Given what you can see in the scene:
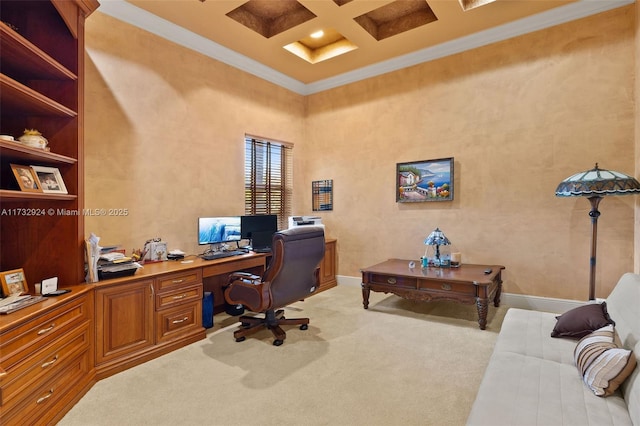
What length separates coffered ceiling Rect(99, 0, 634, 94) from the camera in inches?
144

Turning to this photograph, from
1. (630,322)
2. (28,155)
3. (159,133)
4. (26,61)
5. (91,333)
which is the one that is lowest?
(91,333)

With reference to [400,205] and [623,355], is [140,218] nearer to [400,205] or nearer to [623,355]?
[400,205]

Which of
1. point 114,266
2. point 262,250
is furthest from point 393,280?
point 114,266

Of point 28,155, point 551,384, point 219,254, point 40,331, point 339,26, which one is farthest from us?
point 339,26

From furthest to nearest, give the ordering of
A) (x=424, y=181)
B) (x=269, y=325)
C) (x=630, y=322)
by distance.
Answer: (x=424, y=181), (x=269, y=325), (x=630, y=322)

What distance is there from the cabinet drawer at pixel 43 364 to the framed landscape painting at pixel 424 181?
4117 millimetres

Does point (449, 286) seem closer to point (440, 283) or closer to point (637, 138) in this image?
point (440, 283)

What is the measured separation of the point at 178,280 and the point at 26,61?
200 cm

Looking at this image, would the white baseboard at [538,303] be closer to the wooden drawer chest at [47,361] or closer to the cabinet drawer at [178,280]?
the cabinet drawer at [178,280]

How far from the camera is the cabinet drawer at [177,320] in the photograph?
2930mm

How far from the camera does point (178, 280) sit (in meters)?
3.09

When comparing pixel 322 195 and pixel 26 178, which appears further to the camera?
pixel 322 195

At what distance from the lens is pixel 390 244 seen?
511 cm

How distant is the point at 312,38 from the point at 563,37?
126 inches
